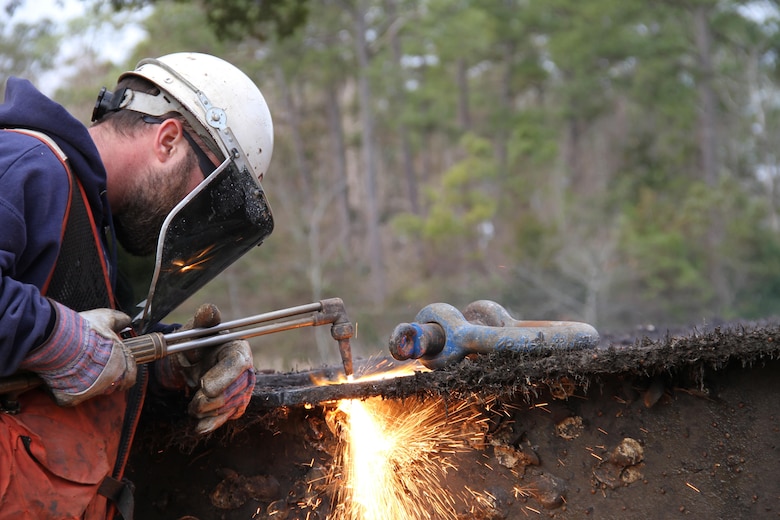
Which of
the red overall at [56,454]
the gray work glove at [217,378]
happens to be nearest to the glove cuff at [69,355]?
the red overall at [56,454]

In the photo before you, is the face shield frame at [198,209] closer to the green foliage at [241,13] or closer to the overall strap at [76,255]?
the overall strap at [76,255]

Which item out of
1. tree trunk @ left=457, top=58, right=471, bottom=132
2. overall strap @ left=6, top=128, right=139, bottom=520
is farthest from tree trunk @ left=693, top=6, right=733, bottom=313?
overall strap @ left=6, top=128, right=139, bottom=520

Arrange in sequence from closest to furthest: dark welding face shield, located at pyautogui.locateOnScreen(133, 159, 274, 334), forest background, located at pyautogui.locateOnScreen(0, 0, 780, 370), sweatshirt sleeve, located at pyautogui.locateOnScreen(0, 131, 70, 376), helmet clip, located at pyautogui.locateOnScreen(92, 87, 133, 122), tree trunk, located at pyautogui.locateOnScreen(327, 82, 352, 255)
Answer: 1. sweatshirt sleeve, located at pyautogui.locateOnScreen(0, 131, 70, 376)
2. dark welding face shield, located at pyautogui.locateOnScreen(133, 159, 274, 334)
3. helmet clip, located at pyautogui.locateOnScreen(92, 87, 133, 122)
4. forest background, located at pyautogui.locateOnScreen(0, 0, 780, 370)
5. tree trunk, located at pyautogui.locateOnScreen(327, 82, 352, 255)

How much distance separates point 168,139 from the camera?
267cm

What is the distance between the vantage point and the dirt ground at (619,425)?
7.63ft

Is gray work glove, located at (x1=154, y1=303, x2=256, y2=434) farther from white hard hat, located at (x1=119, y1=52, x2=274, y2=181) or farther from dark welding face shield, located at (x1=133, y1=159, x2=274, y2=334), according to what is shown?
white hard hat, located at (x1=119, y1=52, x2=274, y2=181)

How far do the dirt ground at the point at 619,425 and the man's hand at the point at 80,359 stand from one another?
511 millimetres

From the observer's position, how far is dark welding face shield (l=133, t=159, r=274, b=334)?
8.50 ft

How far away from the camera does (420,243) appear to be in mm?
29578

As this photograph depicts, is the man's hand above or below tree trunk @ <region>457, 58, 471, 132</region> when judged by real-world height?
below

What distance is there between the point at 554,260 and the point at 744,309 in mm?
5204

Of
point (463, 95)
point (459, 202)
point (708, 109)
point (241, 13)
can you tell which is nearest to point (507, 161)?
point (463, 95)

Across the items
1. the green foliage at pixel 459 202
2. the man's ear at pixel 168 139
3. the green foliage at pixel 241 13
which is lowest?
the green foliage at pixel 459 202

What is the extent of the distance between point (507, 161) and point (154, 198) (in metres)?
28.4
